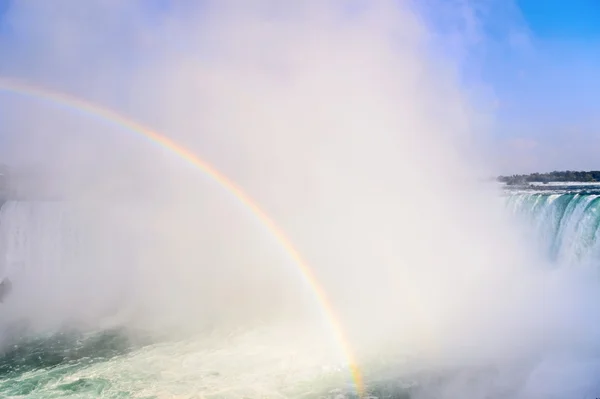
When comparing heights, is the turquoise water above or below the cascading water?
below

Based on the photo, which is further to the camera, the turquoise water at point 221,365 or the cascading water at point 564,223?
the cascading water at point 564,223

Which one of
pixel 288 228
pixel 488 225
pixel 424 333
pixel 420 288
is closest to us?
pixel 424 333

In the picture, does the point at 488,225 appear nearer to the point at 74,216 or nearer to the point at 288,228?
the point at 288,228

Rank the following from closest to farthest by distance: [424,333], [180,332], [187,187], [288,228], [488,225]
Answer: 1. [424,333]
2. [180,332]
3. [488,225]
4. [288,228]
5. [187,187]

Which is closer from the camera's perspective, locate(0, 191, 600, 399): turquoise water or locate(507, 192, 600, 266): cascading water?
locate(0, 191, 600, 399): turquoise water

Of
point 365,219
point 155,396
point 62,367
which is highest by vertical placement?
point 365,219

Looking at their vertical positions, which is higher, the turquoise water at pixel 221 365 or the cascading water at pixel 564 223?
the cascading water at pixel 564 223

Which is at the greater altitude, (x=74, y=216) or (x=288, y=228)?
(x=74, y=216)

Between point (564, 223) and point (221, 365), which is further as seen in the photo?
point (564, 223)

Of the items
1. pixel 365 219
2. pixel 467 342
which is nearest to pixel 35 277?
pixel 365 219

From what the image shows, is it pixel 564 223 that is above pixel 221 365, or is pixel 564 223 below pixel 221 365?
above

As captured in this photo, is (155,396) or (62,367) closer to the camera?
(155,396)
